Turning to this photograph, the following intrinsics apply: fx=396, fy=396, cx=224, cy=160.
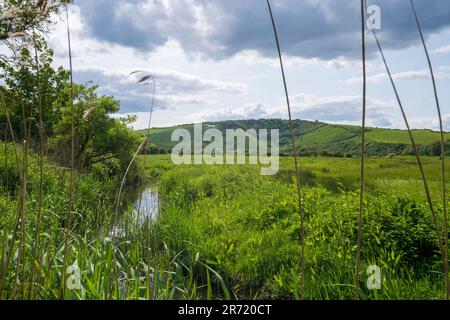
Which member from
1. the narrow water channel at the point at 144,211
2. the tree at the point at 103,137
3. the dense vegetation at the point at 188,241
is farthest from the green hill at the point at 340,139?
the dense vegetation at the point at 188,241

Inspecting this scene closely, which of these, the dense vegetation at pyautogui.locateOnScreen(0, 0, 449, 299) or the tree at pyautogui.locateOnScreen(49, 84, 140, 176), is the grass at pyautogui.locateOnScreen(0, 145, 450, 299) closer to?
the dense vegetation at pyautogui.locateOnScreen(0, 0, 449, 299)

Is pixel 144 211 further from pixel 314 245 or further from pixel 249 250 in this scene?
pixel 314 245

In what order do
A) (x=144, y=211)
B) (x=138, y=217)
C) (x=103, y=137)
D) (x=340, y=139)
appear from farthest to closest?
(x=340, y=139), (x=103, y=137), (x=144, y=211), (x=138, y=217)

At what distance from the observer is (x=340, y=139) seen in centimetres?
4966

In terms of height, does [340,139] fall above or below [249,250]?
above

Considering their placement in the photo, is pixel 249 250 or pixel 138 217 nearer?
pixel 138 217

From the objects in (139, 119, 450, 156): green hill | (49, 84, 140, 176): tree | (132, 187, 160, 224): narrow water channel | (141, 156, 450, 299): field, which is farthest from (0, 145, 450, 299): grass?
(139, 119, 450, 156): green hill

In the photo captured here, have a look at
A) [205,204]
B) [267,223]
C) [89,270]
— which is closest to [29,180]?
[205,204]

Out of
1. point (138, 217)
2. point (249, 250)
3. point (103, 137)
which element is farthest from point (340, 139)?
point (138, 217)

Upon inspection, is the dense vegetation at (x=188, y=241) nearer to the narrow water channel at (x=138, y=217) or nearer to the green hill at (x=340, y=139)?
the narrow water channel at (x=138, y=217)

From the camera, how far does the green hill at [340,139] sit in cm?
3553

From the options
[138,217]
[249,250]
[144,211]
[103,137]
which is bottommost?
[249,250]

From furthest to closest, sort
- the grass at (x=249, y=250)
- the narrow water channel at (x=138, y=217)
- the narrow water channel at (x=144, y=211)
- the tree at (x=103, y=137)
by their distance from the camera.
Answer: the tree at (x=103, y=137)
the grass at (x=249, y=250)
the narrow water channel at (x=138, y=217)
the narrow water channel at (x=144, y=211)
